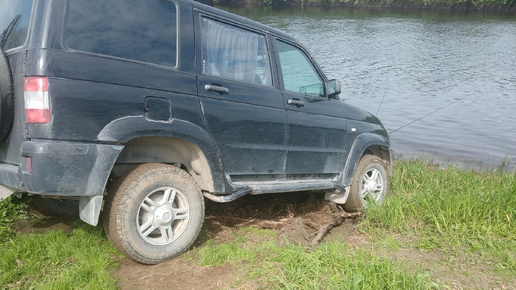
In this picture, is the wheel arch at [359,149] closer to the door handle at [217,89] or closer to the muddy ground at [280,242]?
the muddy ground at [280,242]

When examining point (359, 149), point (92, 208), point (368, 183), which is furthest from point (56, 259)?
point (368, 183)

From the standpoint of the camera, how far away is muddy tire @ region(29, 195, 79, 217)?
4094mm

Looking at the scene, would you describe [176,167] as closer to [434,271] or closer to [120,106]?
[120,106]

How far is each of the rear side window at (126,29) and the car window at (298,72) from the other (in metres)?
1.41

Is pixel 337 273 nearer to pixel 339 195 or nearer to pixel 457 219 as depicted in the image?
pixel 457 219

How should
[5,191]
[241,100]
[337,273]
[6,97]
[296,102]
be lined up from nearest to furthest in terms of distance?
[6,97], [337,273], [5,191], [241,100], [296,102]

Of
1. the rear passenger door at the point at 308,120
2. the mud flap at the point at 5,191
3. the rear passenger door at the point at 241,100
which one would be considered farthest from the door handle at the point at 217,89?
the mud flap at the point at 5,191

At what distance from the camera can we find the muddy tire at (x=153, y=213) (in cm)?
321

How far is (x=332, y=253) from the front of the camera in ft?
11.0

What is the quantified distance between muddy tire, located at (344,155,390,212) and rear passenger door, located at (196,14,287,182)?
1.31m

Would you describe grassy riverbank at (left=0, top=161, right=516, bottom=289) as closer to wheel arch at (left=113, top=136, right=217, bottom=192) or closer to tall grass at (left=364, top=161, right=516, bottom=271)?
tall grass at (left=364, top=161, right=516, bottom=271)

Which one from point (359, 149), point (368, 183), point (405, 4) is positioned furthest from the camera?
point (405, 4)

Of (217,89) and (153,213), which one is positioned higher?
(217,89)

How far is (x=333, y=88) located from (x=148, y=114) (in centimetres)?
249
